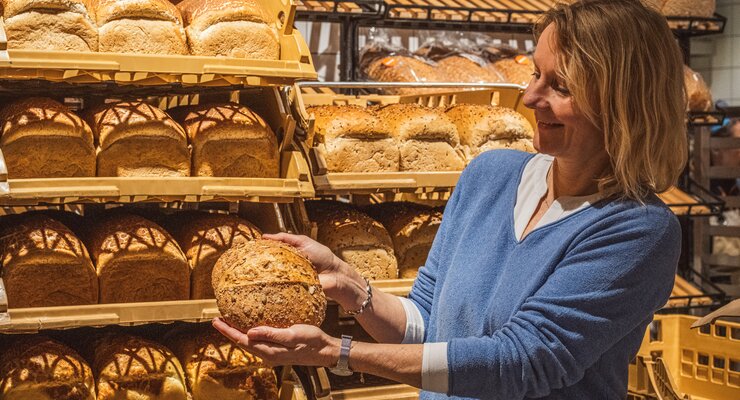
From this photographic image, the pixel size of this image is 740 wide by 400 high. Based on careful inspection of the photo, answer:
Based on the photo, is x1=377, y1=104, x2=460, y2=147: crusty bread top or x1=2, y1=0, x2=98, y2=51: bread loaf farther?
x1=377, y1=104, x2=460, y2=147: crusty bread top

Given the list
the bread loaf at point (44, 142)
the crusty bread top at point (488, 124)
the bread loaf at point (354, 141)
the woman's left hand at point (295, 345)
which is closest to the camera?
the woman's left hand at point (295, 345)

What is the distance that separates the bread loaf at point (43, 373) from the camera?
2148mm

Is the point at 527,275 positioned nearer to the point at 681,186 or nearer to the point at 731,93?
the point at 681,186

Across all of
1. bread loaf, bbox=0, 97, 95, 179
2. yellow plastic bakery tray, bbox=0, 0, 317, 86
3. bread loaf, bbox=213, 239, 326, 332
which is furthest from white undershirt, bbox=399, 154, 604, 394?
bread loaf, bbox=0, 97, 95, 179

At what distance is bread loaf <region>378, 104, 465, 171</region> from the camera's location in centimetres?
273

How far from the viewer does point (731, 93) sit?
518cm

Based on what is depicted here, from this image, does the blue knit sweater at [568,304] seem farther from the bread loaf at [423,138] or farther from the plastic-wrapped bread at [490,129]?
the plastic-wrapped bread at [490,129]

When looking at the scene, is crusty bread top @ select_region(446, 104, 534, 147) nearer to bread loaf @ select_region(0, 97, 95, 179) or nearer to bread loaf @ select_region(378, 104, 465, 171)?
bread loaf @ select_region(378, 104, 465, 171)

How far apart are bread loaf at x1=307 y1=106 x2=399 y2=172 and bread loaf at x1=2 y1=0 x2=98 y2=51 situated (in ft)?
2.26

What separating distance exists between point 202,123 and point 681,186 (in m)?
3.03

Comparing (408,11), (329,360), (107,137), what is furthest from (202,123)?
(408,11)

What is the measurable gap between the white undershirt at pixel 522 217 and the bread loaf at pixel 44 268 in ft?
2.62

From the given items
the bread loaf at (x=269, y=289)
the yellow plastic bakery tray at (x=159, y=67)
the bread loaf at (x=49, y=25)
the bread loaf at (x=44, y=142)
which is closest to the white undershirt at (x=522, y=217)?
the bread loaf at (x=269, y=289)

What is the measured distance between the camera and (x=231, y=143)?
7.90ft
